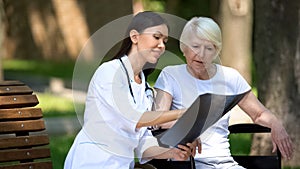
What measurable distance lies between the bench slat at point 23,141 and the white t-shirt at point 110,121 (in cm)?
52

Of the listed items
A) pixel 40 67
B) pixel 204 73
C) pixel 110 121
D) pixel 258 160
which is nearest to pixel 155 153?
pixel 110 121

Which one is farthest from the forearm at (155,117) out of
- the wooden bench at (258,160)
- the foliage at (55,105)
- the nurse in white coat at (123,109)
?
the foliage at (55,105)

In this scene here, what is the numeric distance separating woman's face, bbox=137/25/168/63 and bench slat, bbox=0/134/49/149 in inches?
36.7

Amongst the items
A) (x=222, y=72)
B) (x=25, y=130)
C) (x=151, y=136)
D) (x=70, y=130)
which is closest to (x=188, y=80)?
(x=222, y=72)

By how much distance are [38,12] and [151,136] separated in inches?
939

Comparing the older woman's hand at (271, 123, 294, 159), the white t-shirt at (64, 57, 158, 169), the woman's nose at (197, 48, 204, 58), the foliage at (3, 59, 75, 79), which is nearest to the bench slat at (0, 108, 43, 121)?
the white t-shirt at (64, 57, 158, 169)

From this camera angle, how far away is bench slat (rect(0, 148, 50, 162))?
5.42 m

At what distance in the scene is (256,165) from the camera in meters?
5.84

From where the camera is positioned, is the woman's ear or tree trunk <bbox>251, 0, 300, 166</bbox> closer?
the woman's ear

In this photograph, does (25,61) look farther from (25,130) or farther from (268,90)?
(25,130)

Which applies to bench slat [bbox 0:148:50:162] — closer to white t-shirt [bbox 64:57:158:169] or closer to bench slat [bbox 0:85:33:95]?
bench slat [bbox 0:85:33:95]

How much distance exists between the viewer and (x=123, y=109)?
192 inches

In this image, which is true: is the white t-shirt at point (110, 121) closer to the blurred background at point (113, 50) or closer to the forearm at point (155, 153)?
the forearm at point (155, 153)

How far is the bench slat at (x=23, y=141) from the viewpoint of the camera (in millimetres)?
5418
